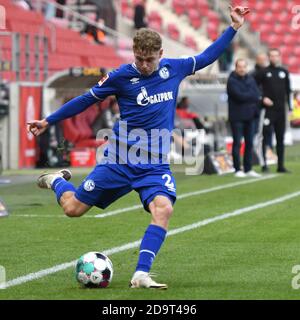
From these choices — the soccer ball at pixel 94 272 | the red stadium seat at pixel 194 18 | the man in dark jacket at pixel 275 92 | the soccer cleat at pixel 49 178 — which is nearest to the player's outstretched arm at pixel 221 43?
the soccer cleat at pixel 49 178

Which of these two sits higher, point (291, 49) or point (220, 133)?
point (291, 49)

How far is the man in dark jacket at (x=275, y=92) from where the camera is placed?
20.2 m

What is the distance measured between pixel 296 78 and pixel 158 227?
29.6 m

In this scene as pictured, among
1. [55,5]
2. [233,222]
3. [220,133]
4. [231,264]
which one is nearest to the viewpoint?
[231,264]

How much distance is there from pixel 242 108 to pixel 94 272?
1153 centimetres

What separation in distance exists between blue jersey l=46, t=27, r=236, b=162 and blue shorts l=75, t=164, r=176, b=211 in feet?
0.58

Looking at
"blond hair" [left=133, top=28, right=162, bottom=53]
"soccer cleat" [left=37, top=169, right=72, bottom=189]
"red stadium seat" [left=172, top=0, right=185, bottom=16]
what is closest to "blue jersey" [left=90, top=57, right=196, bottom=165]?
"blond hair" [left=133, top=28, right=162, bottom=53]

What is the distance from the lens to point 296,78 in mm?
37062

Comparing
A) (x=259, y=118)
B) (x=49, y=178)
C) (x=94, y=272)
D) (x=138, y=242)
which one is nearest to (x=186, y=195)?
(x=138, y=242)

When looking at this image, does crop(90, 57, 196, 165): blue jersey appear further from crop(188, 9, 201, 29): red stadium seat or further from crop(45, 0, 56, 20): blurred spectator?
crop(188, 9, 201, 29): red stadium seat

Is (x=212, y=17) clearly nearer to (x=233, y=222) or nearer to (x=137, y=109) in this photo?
(x=233, y=222)

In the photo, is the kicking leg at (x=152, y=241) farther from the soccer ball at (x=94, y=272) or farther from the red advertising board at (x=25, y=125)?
the red advertising board at (x=25, y=125)
